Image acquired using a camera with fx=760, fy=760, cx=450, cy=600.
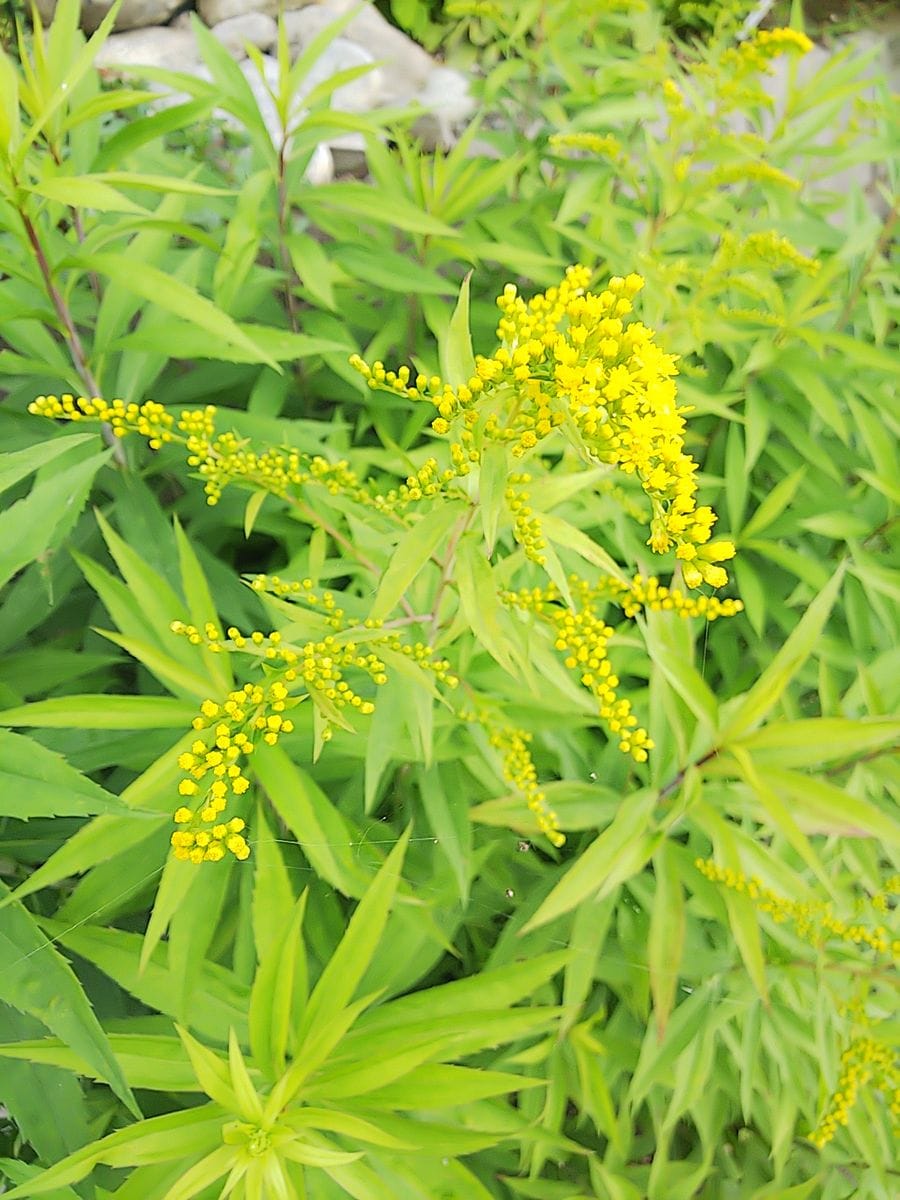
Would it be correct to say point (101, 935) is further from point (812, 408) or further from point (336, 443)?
point (812, 408)

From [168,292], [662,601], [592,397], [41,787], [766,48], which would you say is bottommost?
[41,787]

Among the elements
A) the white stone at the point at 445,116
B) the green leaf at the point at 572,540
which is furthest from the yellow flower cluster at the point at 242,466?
the white stone at the point at 445,116

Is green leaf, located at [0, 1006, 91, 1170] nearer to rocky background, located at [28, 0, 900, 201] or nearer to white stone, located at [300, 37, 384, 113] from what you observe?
rocky background, located at [28, 0, 900, 201]

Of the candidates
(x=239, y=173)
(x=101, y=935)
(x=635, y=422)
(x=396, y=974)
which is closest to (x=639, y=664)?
(x=396, y=974)

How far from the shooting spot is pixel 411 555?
67cm

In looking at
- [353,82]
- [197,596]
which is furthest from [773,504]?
[353,82]

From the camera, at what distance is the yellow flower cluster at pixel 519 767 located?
849 millimetres

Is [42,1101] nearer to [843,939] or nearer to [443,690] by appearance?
[443,690]

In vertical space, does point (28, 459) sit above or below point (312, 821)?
above

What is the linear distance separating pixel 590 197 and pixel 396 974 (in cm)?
152

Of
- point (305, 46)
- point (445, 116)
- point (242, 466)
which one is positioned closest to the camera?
point (242, 466)

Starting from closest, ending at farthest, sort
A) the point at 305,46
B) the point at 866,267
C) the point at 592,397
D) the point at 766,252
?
the point at 592,397, the point at 766,252, the point at 866,267, the point at 305,46

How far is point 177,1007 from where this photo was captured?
878mm

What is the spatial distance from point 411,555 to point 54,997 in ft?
1.80
